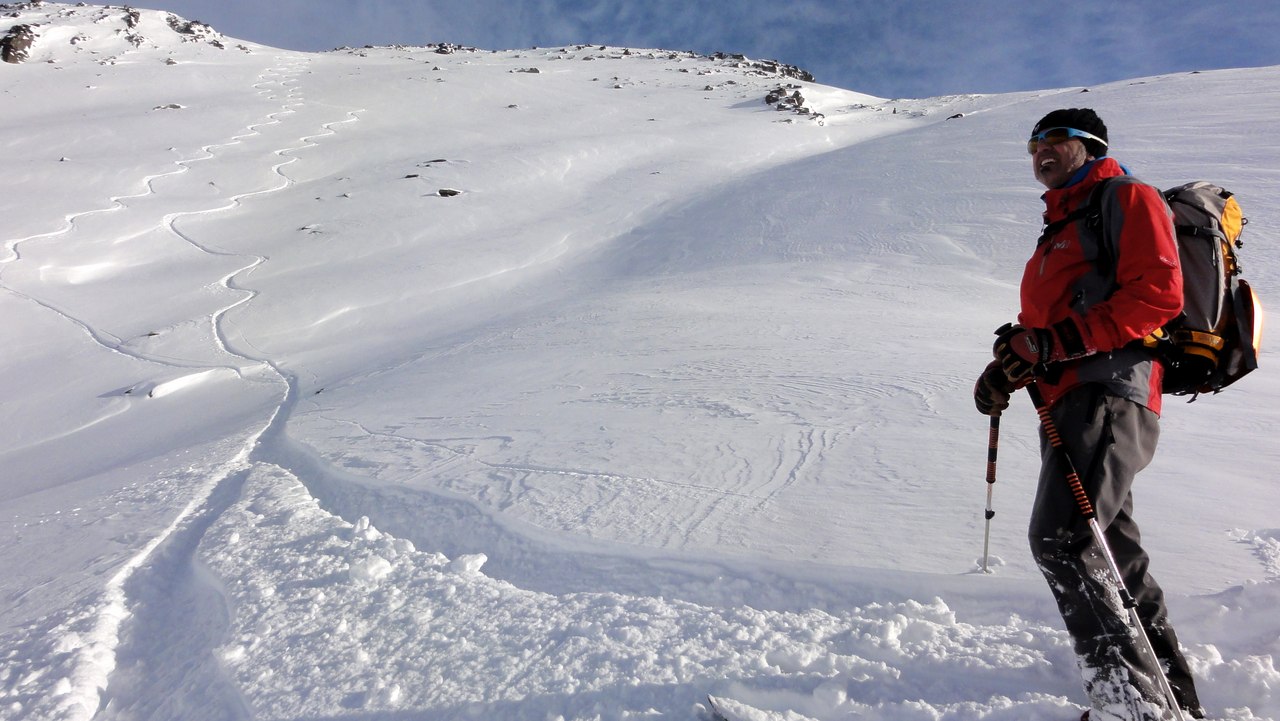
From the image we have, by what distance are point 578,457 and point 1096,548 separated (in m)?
3.08

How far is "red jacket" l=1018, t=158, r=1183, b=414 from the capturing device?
1794 millimetres

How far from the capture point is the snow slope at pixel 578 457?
8.18 feet

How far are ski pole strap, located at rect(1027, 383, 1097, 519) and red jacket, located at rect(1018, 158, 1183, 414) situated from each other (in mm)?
70

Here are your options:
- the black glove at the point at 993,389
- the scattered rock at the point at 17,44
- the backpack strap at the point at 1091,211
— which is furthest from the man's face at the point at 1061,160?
the scattered rock at the point at 17,44

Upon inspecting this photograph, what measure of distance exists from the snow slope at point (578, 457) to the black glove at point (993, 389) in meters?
0.86

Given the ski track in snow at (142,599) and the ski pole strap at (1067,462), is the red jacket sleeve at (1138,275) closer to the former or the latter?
the ski pole strap at (1067,462)

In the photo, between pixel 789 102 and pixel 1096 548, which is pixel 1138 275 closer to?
pixel 1096 548

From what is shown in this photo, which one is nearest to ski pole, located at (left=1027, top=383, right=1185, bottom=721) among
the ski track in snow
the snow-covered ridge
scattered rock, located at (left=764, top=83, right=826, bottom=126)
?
the ski track in snow

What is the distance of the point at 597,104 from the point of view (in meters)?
33.4

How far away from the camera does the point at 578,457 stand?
4.47m

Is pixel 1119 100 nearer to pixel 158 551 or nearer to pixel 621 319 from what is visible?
pixel 621 319

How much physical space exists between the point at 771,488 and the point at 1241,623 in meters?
2.02

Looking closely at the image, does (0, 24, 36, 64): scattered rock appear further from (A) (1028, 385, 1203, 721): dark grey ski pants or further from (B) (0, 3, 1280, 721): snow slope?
(A) (1028, 385, 1203, 721): dark grey ski pants

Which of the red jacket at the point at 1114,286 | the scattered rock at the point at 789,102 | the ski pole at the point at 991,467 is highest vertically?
the scattered rock at the point at 789,102
